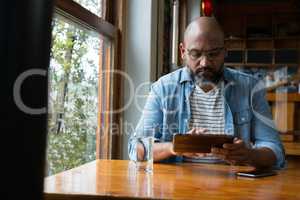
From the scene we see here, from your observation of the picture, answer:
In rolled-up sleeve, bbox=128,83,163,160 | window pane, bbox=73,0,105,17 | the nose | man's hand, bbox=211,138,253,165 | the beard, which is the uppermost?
window pane, bbox=73,0,105,17

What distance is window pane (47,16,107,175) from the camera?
1.85 meters

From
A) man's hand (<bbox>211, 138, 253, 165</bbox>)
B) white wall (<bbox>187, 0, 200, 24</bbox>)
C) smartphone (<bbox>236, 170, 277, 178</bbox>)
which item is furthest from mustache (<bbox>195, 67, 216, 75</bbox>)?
white wall (<bbox>187, 0, 200, 24</bbox>)

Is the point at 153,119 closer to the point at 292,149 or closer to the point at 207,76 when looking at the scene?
the point at 207,76

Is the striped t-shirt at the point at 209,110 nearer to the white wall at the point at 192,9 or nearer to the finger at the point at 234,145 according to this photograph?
the finger at the point at 234,145

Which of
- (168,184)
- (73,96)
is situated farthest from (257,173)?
(73,96)

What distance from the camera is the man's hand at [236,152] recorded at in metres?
1.48

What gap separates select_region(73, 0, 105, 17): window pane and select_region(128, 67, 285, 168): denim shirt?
0.58 meters

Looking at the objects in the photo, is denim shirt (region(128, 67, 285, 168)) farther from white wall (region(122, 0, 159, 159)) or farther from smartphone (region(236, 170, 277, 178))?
white wall (region(122, 0, 159, 159))

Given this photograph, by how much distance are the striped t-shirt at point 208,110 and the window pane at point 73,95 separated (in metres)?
0.58

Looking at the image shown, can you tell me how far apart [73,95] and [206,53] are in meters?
0.67

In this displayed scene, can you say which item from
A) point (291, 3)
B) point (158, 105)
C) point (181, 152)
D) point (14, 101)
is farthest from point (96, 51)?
point (291, 3)

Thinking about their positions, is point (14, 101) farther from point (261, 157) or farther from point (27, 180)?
point (261, 157)

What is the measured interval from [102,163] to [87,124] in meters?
0.68

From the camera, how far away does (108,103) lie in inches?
102
